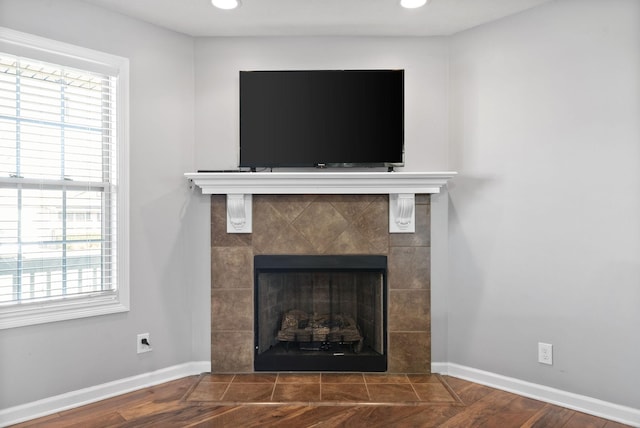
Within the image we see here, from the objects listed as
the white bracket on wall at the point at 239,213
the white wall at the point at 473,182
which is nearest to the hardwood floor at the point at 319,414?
the white wall at the point at 473,182

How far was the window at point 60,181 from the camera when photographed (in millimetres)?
2184

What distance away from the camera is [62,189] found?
93.0 inches

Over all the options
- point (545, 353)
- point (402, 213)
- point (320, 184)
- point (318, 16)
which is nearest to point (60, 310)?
point (320, 184)

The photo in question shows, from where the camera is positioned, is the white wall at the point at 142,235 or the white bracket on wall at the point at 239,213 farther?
the white bracket on wall at the point at 239,213

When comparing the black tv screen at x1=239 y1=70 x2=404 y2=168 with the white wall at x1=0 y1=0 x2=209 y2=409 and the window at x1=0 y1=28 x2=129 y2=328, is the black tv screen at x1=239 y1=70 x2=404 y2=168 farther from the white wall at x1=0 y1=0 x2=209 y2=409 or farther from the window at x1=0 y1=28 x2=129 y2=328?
the window at x1=0 y1=28 x2=129 y2=328

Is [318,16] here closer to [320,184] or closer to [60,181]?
[320,184]

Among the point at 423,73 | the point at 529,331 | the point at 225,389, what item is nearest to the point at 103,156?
the point at 225,389

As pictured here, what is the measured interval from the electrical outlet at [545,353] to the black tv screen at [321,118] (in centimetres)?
148

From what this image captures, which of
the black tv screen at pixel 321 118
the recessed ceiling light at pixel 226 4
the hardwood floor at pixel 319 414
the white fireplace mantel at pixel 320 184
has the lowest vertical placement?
the hardwood floor at pixel 319 414

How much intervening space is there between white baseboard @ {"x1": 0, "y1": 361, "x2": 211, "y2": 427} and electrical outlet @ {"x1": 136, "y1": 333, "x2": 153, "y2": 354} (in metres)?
0.16

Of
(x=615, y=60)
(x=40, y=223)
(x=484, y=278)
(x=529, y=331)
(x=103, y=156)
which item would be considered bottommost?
(x=529, y=331)

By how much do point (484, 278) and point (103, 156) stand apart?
2644 mm

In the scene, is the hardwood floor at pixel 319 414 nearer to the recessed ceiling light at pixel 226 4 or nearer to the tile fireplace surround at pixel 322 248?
the tile fireplace surround at pixel 322 248

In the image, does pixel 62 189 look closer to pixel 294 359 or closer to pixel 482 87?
pixel 294 359
